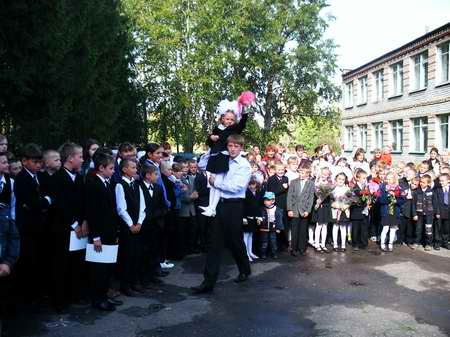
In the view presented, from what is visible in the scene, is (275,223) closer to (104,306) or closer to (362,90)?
(104,306)

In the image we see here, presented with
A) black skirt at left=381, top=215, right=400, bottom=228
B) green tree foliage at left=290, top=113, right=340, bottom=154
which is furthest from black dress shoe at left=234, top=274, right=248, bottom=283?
green tree foliage at left=290, top=113, right=340, bottom=154

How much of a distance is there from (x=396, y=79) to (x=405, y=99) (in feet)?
7.22

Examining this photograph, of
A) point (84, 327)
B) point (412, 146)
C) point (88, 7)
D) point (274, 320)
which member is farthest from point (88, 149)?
point (412, 146)

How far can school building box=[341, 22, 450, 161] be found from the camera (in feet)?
76.0

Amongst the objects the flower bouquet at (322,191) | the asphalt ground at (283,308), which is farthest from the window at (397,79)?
the asphalt ground at (283,308)

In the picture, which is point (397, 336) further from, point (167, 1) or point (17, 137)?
point (167, 1)

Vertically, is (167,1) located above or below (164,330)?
above

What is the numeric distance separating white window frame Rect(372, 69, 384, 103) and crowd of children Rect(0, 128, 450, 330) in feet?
66.0

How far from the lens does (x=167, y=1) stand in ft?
91.2

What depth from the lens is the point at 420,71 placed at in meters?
25.5

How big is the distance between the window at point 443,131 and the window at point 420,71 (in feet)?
7.98

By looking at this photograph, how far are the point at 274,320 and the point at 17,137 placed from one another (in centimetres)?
795

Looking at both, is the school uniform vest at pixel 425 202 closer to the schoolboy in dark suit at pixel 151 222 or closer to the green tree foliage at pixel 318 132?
the schoolboy in dark suit at pixel 151 222

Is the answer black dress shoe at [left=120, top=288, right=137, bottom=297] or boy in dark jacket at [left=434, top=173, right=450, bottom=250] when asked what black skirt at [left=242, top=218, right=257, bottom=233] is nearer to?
black dress shoe at [left=120, top=288, right=137, bottom=297]
